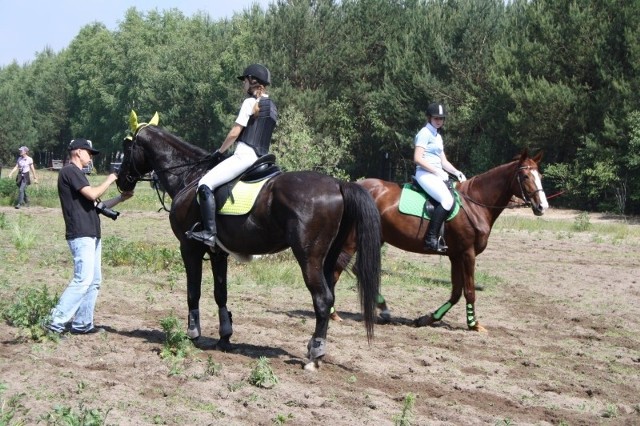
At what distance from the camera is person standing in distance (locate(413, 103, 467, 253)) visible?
1202 cm

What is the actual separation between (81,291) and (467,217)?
18.1 ft

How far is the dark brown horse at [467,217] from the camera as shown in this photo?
12156mm

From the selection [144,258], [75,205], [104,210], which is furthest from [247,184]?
[144,258]

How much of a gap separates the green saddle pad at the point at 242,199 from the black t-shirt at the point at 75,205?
144 centimetres

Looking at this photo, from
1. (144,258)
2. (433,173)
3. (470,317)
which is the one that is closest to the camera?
(470,317)

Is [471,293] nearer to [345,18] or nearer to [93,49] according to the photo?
[345,18]

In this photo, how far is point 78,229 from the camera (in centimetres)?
936

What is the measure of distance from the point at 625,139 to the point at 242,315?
30.3 metres

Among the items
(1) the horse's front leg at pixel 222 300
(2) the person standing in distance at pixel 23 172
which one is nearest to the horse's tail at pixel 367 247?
(1) the horse's front leg at pixel 222 300

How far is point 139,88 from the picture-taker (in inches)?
3484

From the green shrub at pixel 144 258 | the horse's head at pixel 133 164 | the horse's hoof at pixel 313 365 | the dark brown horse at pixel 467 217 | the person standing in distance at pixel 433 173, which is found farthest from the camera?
the green shrub at pixel 144 258

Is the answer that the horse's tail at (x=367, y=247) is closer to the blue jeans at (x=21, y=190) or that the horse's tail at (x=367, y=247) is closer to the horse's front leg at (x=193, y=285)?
the horse's front leg at (x=193, y=285)

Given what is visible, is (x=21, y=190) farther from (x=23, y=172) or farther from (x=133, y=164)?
(x=133, y=164)

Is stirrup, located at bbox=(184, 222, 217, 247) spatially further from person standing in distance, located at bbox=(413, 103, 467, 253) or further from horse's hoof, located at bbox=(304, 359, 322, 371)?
person standing in distance, located at bbox=(413, 103, 467, 253)
